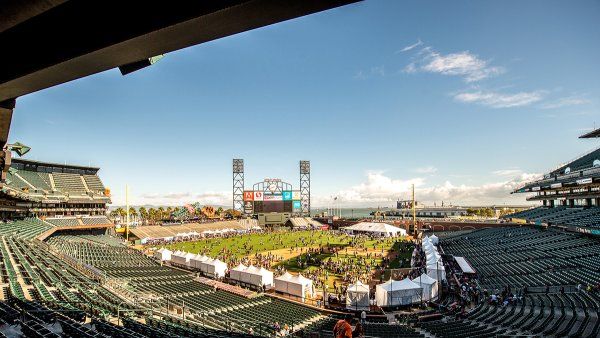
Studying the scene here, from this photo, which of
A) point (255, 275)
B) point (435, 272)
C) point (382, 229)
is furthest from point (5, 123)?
point (382, 229)

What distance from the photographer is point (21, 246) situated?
83.9 ft

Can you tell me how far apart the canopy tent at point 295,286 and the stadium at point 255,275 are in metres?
0.09

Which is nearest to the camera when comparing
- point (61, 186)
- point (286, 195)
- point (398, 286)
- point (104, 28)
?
point (104, 28)

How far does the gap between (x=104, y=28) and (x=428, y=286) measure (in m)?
24.9

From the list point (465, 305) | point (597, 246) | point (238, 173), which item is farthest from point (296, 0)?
point (238, 173)

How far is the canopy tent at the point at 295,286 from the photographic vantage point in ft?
82.7

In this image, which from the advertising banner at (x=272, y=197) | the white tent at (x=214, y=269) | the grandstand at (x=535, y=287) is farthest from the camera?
the advertising banner at (x=272, y=197)

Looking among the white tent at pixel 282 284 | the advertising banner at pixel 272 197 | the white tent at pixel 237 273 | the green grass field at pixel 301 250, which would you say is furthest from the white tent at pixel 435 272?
the advertising banner at pixel 272 197

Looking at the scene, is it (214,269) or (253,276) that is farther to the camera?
(214,269)

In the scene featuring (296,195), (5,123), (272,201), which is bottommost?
(272,201)

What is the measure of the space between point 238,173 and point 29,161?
68500mm

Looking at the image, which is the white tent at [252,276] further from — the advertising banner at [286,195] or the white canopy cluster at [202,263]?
the advertising banner at [286,195]

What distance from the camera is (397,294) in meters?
22.6

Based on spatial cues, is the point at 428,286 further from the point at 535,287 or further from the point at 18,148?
the point at 18,148
